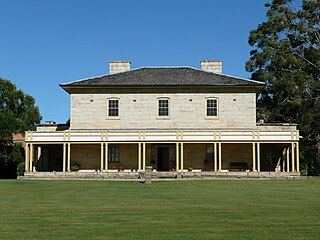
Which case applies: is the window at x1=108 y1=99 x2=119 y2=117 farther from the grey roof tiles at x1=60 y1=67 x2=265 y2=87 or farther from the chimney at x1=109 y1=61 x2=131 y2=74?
the chimney at x1=109 y1=61 x2=131 y2=74

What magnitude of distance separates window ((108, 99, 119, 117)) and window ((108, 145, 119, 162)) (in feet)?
7.44

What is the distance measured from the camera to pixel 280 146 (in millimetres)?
37375

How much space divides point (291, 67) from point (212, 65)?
420 inches

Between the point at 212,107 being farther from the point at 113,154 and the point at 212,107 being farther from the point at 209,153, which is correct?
the point at 113,154

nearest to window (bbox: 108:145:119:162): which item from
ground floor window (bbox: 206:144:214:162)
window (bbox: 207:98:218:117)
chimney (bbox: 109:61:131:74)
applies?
ground floor window (bbox: 206:144:214:162)

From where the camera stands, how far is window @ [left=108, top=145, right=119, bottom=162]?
121 feet

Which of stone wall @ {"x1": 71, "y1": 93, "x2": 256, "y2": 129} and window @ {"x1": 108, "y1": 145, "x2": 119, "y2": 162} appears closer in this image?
stone wall @ {"x1": 71, "y1": 93, "x2": 256, "y2": 129}

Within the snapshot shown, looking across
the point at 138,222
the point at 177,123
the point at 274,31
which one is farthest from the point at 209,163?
the point at 138,222

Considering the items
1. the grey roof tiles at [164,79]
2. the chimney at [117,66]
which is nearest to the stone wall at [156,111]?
the grey roof tiles at [164,79]

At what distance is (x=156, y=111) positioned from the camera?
36688 mm

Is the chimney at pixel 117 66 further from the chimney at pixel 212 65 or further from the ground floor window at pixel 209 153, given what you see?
the ground floor window at pixel 209 153

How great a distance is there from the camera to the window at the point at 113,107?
36.8 meters

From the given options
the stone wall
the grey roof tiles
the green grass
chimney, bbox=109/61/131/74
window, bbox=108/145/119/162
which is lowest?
the green grass

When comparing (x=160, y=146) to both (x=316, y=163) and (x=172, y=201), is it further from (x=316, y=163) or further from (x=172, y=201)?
(x=172, y=201)
